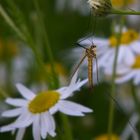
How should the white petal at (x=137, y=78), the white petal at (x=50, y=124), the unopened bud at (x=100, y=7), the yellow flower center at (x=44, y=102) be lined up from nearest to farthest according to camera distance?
the unopened bud at (x=100, y=7) → the white petal at (x=50, y=124) → the yellow flower center at (x=44, y=102) → the white petal at (x=137, y=78)

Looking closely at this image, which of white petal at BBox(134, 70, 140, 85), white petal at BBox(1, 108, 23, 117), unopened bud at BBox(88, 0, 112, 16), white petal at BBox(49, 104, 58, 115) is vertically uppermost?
unopened bud at BBox(88, 0, 112, 16)

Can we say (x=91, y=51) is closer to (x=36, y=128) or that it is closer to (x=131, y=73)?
(x=36, y=128)

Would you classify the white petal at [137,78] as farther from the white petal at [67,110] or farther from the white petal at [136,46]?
the white petal at [67,110]

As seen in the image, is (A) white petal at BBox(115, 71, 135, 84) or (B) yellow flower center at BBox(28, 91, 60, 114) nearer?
(B) yellow flower center at BBox(28, 91, 60, 114)

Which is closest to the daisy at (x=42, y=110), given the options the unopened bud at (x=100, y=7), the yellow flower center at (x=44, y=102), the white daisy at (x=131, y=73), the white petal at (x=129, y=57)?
the yellow flower center at (x=44, y=102)

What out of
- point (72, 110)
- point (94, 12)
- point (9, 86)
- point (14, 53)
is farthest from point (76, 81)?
point (14, 53)

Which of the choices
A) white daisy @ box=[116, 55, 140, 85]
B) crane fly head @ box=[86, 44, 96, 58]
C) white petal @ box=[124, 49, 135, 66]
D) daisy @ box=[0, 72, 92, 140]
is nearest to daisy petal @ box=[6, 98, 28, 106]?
daisy @ box=[0, 72, 92, 140]

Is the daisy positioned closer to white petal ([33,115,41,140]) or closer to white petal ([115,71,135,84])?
white petal ([33,115,41,140])
